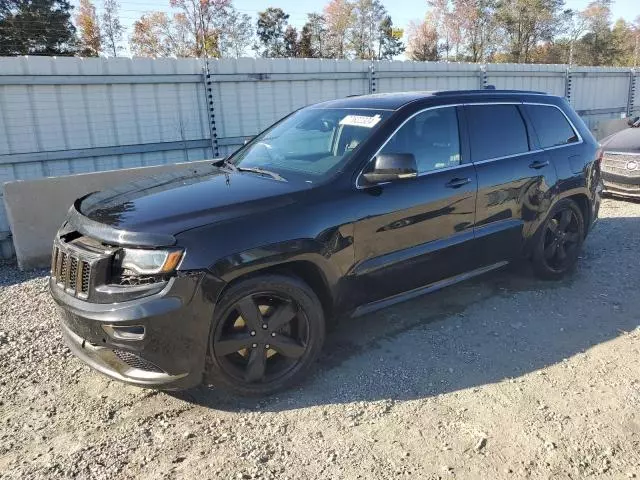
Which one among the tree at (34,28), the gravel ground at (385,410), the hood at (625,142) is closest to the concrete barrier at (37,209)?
the gravel ground at (385,410)

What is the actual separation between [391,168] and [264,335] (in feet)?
4.50

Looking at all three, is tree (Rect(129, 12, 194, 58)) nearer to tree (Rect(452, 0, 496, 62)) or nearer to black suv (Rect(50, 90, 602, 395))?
tree (Rect(452, 0, 496, 62))

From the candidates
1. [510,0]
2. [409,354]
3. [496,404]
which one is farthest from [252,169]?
[510,0]

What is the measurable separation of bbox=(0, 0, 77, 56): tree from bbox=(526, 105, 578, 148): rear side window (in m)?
44.3

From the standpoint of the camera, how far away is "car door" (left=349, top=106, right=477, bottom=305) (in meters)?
3.54

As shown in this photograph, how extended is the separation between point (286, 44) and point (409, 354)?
6171cm

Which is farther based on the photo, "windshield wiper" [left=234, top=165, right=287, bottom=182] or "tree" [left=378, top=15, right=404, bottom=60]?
"tree" [left=378, top=15, right=404, bottom=60]

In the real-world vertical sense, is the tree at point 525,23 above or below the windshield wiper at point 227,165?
above

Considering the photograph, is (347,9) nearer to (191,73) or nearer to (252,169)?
(191,73)

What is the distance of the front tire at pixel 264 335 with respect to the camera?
303cm

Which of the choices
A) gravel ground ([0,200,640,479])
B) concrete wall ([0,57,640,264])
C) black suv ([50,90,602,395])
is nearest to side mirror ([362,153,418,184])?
black suv ([50,90,602,395])

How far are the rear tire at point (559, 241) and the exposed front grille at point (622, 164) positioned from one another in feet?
12.5

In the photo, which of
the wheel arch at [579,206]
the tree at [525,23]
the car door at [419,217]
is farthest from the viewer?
the tree at [525,23]

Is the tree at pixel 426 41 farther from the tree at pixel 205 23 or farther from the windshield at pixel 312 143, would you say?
the windshield at pixel 312 143
